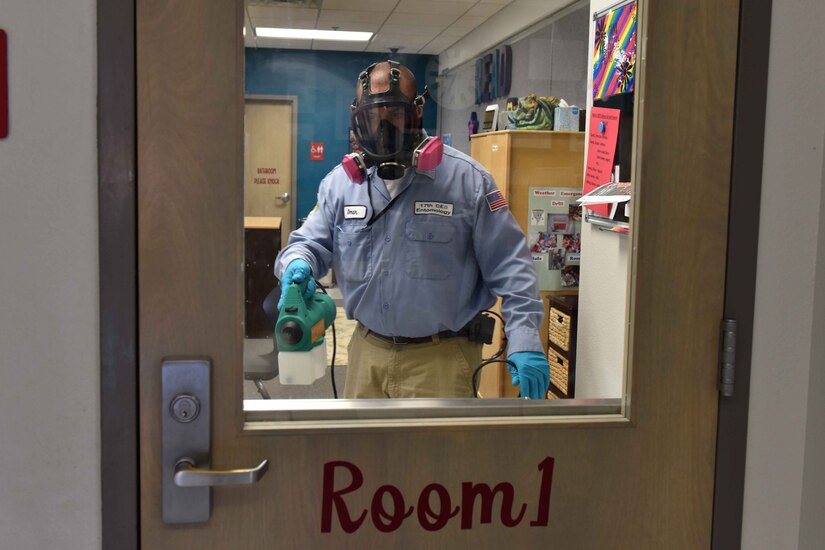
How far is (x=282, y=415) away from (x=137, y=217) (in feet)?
1.16

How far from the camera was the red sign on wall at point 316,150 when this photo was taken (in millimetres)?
1087

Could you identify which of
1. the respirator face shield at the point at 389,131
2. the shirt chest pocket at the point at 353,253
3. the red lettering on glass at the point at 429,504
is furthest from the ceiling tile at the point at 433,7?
the red lettering on glass at the point at 429,504

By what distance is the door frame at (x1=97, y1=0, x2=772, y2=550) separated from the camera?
97cm

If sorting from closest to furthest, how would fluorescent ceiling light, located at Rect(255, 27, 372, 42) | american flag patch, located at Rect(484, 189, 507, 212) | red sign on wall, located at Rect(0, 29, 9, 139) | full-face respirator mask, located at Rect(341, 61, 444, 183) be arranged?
red sign on wall, located at Rect(0, 29, 9, 139)
fluorescent ceiling light, located at Rect(255, 27, 372, 42)
full-face respirator mask, located at Rect(341, 61, 444, 183)
american flag patch, located at Rect(484, 189, 507, 212)

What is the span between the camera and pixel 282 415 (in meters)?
1.07

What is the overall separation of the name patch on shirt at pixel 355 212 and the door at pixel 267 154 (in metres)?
0.14

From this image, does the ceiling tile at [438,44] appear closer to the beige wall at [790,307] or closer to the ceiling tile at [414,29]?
the ceiling tile at [414,29]

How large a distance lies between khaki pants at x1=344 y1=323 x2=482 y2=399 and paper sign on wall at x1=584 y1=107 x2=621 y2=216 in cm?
35

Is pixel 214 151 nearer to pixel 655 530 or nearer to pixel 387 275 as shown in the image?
pixel 387 275

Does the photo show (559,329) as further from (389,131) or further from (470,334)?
(389,131)

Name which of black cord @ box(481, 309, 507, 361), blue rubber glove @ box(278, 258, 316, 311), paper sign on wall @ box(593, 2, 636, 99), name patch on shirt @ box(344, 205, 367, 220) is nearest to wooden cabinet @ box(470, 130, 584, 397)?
black cord @ box(481, 309, 507, 361)

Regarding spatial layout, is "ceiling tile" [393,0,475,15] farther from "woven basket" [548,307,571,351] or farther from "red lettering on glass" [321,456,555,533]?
"red lettering on glass" [321,456,555,533]

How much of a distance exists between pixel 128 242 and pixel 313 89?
35 cm

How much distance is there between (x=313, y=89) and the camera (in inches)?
42.4
